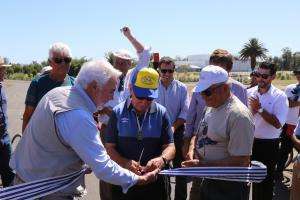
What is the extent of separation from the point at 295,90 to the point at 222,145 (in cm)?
505

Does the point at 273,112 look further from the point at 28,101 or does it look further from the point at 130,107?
the point at 28,101

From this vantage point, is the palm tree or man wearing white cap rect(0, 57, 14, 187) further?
the palm tree

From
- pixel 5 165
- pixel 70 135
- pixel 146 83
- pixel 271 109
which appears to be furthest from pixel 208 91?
pixel 5 165

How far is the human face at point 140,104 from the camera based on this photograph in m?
3.95

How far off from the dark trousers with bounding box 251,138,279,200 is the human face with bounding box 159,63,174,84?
1403 mm

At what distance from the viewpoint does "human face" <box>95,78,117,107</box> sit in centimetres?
313

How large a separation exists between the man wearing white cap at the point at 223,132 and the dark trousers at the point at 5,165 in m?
→ 3.00

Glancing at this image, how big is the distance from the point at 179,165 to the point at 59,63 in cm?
214

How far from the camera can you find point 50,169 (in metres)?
3.16

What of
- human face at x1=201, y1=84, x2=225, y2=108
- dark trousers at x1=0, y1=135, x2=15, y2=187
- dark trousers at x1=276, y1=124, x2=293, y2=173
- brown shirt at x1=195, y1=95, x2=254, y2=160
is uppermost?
human face at x1=201, y1=84, x2=225, y2=108

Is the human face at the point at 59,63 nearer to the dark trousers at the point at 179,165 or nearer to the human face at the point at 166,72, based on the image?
the human face at the point at 166,72

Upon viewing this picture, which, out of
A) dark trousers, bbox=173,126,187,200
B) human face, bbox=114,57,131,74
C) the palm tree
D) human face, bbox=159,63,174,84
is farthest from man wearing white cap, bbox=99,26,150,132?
the palm tree

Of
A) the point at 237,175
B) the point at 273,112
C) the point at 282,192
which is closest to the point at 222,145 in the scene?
the point at 237,175

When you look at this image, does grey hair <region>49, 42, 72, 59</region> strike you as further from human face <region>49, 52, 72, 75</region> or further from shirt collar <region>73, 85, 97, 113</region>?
shirt collar <region>73, 85, 97, 113</region>
